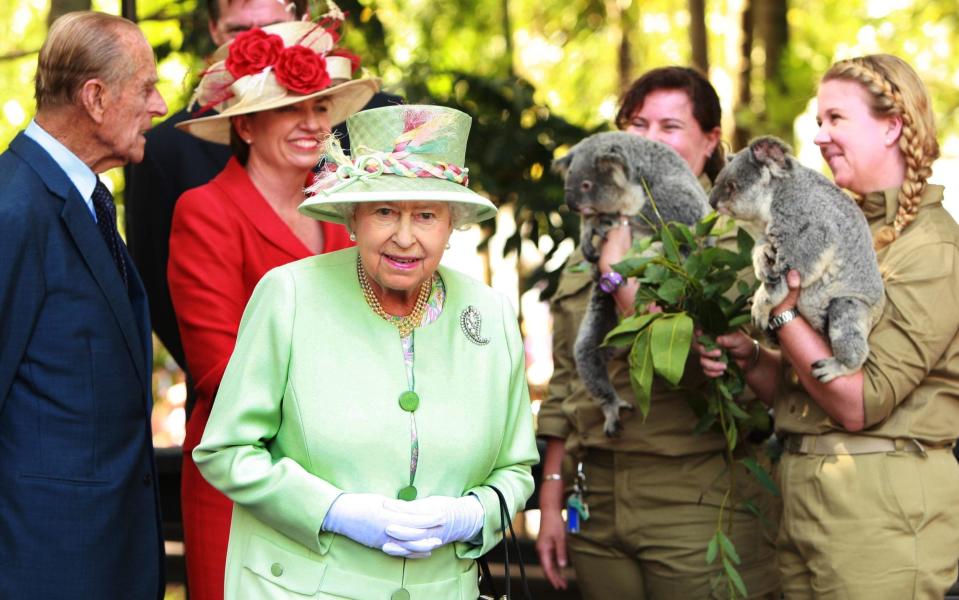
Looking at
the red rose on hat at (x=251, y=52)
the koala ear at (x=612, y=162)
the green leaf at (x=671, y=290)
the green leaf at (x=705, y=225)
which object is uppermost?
the red rose on hat at (x=251, y=52)

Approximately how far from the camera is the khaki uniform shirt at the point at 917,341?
3.09 metres

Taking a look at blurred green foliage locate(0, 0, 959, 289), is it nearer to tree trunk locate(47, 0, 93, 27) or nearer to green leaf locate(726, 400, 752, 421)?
tree trunk locate(47, 0, 93, 27)

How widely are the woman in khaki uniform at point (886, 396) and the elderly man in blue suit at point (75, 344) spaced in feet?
5.89

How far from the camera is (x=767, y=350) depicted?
11.9ft

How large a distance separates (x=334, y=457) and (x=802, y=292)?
136 centimetres

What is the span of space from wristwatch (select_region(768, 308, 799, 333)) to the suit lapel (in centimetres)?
174

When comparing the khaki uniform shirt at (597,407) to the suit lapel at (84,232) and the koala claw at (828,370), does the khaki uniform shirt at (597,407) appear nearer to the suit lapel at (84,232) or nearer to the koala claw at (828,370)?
the koala claw at (828,370)

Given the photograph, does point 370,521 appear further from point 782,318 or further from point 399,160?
point 782,318

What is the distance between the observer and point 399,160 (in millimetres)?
2613

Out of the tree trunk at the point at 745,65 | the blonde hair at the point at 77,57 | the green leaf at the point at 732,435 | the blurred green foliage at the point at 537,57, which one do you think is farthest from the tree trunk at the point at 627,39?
the blonde hair at the point at 77,57

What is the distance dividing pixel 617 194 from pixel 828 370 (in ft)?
2.87

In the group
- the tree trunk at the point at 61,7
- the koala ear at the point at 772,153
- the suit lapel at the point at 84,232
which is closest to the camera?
the suit lapel at the point at 84,232

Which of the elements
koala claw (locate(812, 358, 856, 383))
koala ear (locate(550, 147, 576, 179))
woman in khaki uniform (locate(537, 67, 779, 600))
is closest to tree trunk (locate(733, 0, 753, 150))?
woman in khaki uniform (locate(537, 67, 779, 600))

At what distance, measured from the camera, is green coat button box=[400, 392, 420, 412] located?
2633 millimetres
